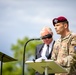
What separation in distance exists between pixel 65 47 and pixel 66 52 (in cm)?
9

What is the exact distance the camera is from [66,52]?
7.96 m

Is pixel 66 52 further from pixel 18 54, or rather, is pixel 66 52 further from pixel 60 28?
pixel 18 54

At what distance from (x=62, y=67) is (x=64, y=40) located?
0.69 metres

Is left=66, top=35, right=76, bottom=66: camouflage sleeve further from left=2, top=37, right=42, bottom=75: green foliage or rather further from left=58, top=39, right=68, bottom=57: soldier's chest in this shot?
left=2, top=37, right=42, bottom=75: green foliage

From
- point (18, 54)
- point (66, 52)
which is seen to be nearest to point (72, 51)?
point (66, 52)

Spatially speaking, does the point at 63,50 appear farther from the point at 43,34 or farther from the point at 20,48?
the point at 20,48

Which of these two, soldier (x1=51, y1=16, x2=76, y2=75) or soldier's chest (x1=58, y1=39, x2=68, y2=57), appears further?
soldier's chest (x1=58, y1=39, x2=68, y2=57)

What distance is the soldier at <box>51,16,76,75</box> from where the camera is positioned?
7.80m

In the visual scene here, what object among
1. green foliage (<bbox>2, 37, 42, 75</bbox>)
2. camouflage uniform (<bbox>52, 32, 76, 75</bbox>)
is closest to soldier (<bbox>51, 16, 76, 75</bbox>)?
camouflage uniform (<bbox>52, 32, 76, 75</bbox>)

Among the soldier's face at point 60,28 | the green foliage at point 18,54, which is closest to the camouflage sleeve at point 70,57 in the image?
the soldier's face at point 60,28

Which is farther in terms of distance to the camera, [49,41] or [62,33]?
[49,41]

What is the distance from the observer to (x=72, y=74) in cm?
782

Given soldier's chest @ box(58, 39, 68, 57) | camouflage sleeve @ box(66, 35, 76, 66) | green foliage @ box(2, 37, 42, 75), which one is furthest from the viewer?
green foliage @ box(2, 37, 42, 75)

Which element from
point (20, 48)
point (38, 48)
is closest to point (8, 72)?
point (20, 48)
